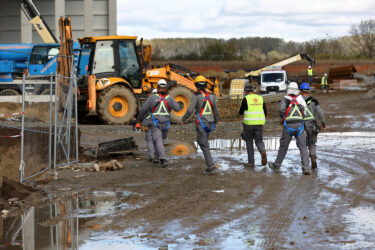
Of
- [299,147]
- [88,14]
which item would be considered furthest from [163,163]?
[88,14]

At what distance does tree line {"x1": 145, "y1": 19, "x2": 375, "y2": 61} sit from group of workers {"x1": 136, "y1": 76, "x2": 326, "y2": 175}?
61.4 metres

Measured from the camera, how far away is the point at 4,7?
135ft

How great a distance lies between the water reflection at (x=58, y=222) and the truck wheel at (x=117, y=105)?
12048mm

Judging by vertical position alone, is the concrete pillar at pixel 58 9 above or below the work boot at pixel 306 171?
above

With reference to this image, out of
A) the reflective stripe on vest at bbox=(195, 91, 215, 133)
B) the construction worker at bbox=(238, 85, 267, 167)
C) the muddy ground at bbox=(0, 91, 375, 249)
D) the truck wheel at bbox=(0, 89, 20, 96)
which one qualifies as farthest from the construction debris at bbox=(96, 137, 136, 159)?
the truck wheel at bbox=(0, 89, 20, 96)

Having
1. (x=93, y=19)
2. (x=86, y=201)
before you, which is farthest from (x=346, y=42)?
(x=86, y=201)

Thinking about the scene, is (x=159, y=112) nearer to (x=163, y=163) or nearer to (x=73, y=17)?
(x=163, y=163)

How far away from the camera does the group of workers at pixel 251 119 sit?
481 inches

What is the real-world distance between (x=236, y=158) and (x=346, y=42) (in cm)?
8431

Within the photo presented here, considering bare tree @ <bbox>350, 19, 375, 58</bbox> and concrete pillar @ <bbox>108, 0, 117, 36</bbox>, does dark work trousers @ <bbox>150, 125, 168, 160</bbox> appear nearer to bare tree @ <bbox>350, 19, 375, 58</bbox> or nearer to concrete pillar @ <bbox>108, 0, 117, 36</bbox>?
concrete pillar @ <bbox>108, 0, 117, 36</bbox>

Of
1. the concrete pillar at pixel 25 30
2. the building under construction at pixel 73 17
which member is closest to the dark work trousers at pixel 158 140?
the concrete pillar at pixel 25 30

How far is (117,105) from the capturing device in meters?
22.3

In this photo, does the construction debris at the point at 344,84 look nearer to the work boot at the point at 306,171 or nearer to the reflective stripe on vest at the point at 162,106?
the reflective stripe on vest at the point at 162,106

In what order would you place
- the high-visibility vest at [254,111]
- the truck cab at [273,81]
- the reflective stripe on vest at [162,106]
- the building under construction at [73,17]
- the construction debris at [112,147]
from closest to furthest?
1. the high-visibility vest at [254,111]
2. the reflective stripe on vest at [162,106]
3. the construction debris at [112,147]
4. the truck cab at [273,81]
5. the building under construction at [73,17]
